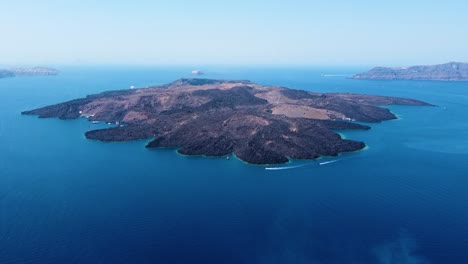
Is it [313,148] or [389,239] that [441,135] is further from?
[389,239]

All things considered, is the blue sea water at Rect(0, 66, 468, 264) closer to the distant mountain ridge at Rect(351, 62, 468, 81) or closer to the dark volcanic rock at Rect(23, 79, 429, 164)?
the dark volcanic rock at Rect(23, 79, 429, 164)

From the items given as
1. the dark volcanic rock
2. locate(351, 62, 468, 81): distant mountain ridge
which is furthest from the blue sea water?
locate(351, 62, 468, 81): distant mountain ridge

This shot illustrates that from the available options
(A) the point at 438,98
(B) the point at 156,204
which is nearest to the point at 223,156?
(B) the point at 156,204

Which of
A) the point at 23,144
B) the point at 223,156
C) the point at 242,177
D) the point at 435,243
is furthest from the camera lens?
the point at 23,144

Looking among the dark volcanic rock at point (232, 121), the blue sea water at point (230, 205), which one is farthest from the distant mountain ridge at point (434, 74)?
the blue sea water at point (230, 205)

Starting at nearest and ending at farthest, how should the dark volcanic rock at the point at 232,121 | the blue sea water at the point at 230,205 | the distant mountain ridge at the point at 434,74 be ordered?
the blue sea water at the point at 230,205, the dark volcanic rock at the point at 232,121, the distant mountain ridge at the point at 434,74

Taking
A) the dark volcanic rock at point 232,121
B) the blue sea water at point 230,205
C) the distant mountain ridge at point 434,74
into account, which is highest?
the distant mountain ridge at point 434,74

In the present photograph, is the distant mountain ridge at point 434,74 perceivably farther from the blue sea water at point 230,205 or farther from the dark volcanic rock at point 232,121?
the blue sea water at point 230,205
